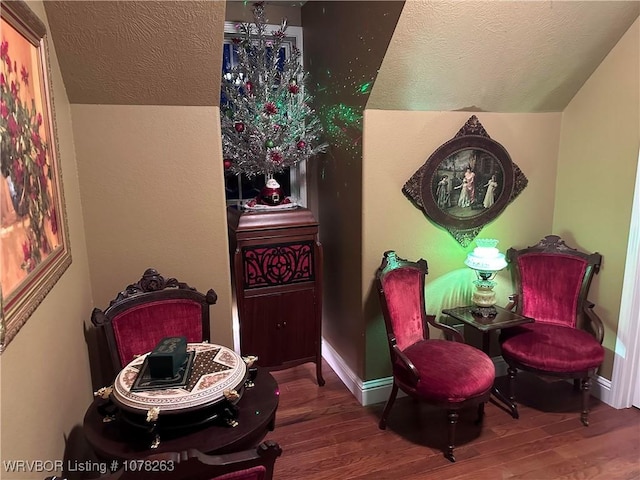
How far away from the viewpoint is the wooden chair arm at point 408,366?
2.33 metres

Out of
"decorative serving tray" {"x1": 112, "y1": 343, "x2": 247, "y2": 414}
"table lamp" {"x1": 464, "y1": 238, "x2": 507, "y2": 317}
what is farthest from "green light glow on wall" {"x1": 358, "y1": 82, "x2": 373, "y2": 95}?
"decorative serving tray" {"x1": 112, "y1": 343, "x2": 247, "y2": 414}

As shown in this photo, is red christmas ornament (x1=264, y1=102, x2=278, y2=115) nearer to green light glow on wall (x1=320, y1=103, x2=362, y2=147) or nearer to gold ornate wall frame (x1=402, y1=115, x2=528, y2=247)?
green light glow on wall (x1=320, y1=103, x2=362, y2=147)

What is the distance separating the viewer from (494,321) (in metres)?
2.67

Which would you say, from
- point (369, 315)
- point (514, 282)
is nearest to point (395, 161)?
point (369, 315)

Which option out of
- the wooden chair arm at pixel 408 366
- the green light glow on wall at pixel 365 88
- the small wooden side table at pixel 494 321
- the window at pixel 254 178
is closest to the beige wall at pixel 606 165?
the small wooden side table at pixel 494 321

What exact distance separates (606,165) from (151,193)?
2.69 m

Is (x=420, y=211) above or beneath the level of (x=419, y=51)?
beneath

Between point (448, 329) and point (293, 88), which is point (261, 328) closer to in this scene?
point (448, 329)

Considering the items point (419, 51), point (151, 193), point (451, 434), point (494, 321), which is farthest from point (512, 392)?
point (151, 193)

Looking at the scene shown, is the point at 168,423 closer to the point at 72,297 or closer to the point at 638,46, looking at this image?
the point at 72,297

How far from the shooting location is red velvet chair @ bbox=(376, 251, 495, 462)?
7.47 ft

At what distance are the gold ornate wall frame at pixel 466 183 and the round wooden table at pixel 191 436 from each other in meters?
1.67

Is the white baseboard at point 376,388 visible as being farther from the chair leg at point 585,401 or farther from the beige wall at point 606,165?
the chair leg at point 585,401

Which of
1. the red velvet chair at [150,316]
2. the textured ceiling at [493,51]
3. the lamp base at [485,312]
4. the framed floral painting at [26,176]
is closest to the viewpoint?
the framed floral painting at [26,176]
